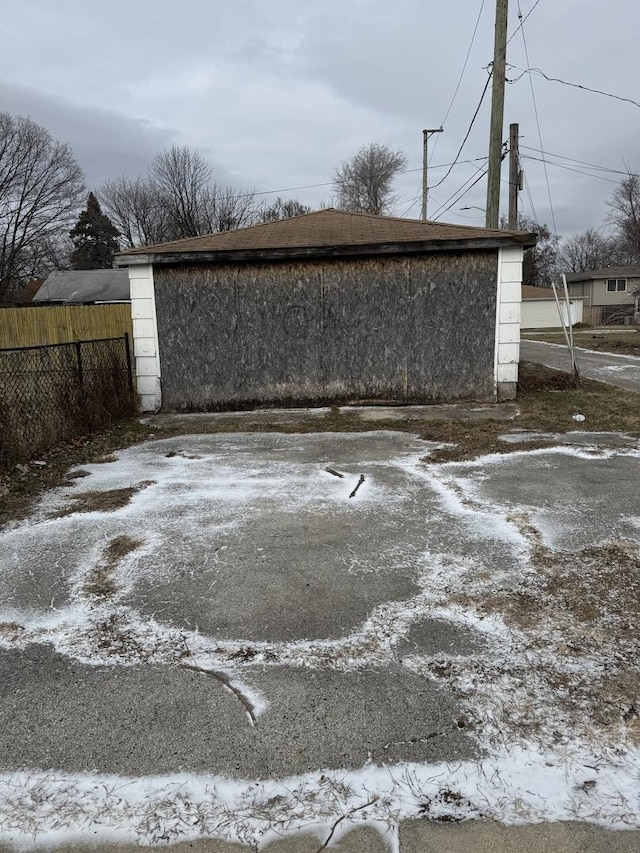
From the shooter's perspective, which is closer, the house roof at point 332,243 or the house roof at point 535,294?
the house roof at point 332,243

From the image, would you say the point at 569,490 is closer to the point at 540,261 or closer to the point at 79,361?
the point at 79,361

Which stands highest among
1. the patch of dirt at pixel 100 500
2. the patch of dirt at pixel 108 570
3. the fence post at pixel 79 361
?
the fence post at pixel 79 361

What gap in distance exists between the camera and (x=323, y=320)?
899cm

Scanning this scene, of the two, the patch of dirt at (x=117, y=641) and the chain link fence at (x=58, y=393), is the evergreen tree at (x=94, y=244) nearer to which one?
the chain link fence at (x=58, y=393)

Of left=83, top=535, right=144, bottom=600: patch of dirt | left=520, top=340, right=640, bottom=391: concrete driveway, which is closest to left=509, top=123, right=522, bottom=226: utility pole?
left=520, top=340, right=640, bottom=391: concrete driveway

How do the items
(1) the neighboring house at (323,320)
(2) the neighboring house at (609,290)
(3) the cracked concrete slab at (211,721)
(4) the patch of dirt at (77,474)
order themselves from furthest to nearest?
(2) the neighboring house at (609,290) < (1) the neighboring house at (323,320) < (4) the patch of dirt at (77,474) < (3) the cracked concrete slab at (211,721)

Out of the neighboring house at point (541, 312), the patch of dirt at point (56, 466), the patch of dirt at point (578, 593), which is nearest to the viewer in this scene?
the patch of dirt at point (578, 593)

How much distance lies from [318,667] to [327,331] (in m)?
7.15

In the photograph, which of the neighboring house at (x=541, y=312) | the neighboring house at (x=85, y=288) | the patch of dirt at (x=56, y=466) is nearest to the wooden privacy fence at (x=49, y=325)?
the neighboring house at (x=85, y=288)

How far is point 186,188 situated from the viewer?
35.9 metres

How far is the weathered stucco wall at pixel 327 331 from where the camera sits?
8812 mm

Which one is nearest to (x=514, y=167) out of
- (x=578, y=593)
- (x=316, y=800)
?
(x=578, y=593)

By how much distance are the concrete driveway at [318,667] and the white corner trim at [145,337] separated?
15.9ft

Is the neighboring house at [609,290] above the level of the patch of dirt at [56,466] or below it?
above
